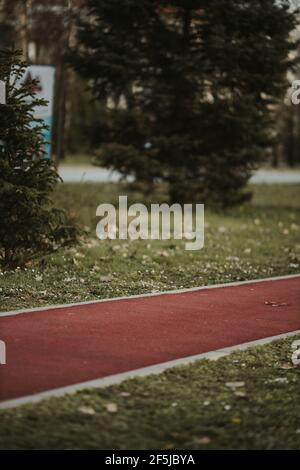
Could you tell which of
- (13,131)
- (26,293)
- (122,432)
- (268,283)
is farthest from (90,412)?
(268,283)

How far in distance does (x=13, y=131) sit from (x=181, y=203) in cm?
1182

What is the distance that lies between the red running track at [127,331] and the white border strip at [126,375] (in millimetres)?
131

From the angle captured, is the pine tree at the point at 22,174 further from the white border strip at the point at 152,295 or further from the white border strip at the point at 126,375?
the white border strip at the point at 126,375

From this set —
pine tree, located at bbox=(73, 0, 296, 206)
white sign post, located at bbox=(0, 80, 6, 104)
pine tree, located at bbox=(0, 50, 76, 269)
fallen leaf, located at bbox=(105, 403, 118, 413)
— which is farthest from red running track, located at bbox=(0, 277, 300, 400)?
pine tree, located at bbox=(73, 0, 296, 206)

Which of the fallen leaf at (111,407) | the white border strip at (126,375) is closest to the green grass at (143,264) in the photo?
the white border strip at (126,375)

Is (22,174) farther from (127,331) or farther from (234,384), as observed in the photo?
(234,384)

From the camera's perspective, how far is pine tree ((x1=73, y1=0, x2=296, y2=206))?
2189 cm

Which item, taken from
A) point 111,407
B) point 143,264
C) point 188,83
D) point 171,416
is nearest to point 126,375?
point 111,407

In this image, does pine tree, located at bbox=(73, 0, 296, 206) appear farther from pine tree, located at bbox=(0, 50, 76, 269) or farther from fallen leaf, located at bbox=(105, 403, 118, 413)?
fallen leaf, located at bbox=(105, 403, 118, 413)

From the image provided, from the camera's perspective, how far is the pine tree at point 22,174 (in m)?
→ 11.4

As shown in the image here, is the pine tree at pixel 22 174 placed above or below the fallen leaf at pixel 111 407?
above

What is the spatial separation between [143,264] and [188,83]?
9675 millimetres

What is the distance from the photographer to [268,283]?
→ 12828mm

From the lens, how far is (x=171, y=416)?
6066mm
